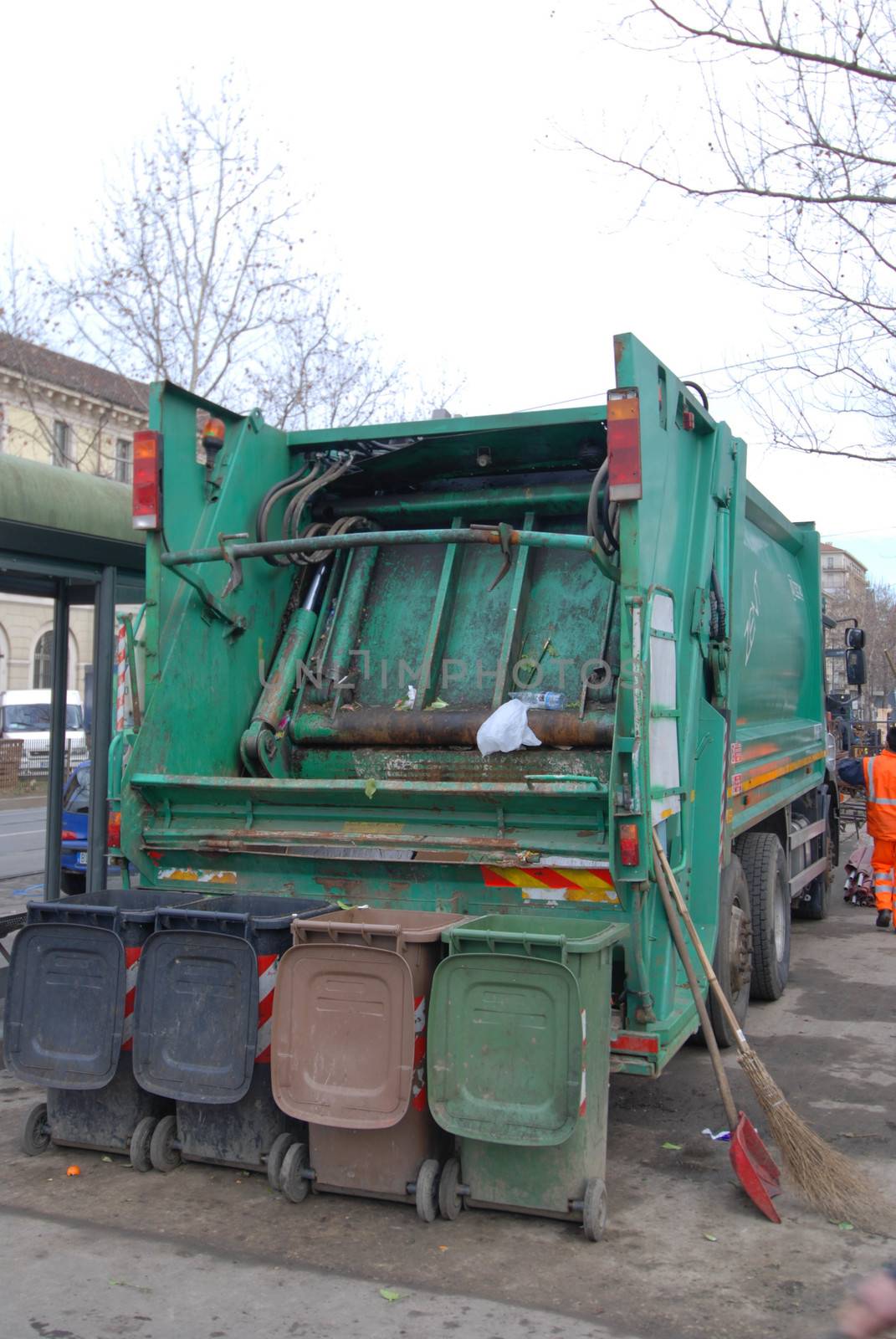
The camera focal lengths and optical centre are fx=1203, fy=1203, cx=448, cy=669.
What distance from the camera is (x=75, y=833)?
8703mm

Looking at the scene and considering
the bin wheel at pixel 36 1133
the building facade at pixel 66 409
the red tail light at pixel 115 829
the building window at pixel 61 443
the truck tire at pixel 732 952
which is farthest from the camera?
the building window at pixel 61 443

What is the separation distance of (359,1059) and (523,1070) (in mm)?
513

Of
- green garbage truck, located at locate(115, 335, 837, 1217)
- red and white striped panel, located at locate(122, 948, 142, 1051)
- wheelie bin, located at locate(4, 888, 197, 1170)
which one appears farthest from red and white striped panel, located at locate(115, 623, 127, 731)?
red and white striped panel, located at locate(122, 948, 142, 1051)

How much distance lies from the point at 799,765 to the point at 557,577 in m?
3.24

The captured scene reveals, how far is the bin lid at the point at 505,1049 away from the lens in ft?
11.3

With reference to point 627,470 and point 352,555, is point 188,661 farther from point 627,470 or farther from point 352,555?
point 627,470

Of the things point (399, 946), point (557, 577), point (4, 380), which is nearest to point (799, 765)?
point (557, 577)

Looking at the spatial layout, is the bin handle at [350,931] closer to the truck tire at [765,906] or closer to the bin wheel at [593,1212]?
the bin wheel at [593,1212]

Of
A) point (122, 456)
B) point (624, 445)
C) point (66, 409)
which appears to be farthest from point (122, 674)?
point (122, 456)

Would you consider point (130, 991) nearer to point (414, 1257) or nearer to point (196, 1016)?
point (196, 1016)

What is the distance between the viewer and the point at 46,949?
162 inches

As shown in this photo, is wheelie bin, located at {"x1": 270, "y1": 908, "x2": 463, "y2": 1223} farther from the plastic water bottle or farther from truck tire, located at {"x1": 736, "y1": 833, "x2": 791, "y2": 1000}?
truck tire, located at {"x1": 736, "y1": 833, "x2": 791, "y2": 1000}

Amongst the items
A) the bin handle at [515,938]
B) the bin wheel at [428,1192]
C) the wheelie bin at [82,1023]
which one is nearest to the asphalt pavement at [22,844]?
the wheelie bin at [82,1023]

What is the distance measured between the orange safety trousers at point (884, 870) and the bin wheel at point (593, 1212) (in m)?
5.64
